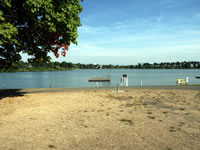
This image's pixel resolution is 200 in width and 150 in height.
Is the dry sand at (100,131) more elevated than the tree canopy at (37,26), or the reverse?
the tree canopy at (37,26)

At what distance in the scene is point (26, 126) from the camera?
7613mm

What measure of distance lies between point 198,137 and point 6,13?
1350 cm

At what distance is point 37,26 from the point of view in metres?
11.9

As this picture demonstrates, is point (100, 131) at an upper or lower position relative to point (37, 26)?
lower

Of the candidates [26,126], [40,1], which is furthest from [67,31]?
[26,126]

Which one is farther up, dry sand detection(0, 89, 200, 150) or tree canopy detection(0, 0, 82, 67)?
tree canopy detection(0, 0, 82, 67)

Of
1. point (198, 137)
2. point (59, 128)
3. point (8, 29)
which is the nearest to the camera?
point (198, 137)

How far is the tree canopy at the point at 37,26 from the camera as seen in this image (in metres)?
9.64

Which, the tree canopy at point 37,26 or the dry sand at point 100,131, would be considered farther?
the tree canopy at point 37,26

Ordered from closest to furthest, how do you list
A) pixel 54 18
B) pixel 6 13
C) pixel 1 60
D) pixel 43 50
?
1. pixel 54 18
2. pixel 6 13
3. pixel 43 50
4. pixel 1 60

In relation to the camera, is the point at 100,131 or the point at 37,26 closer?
the point at 100,131

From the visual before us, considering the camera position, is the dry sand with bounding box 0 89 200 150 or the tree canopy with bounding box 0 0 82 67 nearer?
the dry sand with bounding box 0 89 200 150

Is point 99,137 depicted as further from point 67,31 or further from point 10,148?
point 67,31

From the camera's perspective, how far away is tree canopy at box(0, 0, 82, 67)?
9641mm
